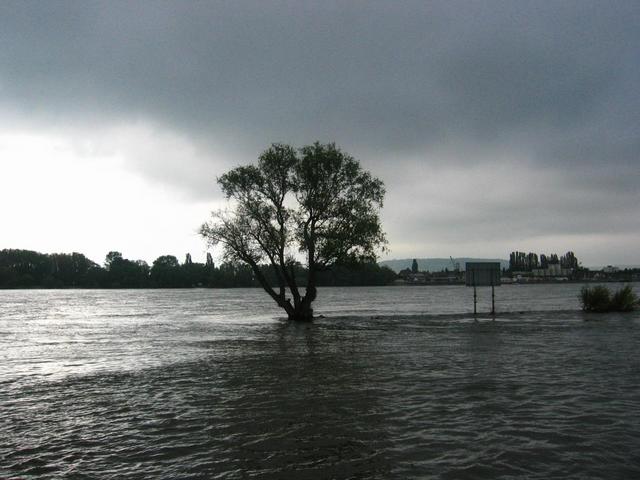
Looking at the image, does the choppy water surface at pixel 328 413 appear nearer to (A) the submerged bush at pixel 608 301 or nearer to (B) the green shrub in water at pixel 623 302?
(A) the submerged bush at pixel 608 301

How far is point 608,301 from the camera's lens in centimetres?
5156

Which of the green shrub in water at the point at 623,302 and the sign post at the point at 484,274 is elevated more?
the sign post at the point at 484,274

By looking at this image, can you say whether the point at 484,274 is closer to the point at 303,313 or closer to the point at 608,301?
the point at 608,301

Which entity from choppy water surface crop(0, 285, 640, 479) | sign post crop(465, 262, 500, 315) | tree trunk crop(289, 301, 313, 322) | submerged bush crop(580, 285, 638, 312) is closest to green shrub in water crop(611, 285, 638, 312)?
submerged bush crop(580, 285, 638, 312)

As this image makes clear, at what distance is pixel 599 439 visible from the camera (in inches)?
383

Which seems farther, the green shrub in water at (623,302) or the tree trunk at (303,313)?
the green shrub in water at (623,302)

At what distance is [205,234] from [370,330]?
17500 mm

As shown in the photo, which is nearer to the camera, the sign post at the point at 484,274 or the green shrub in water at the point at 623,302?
the sign post at the point at 484,274

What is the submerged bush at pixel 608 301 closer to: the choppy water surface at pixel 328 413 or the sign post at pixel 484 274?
the sign post at pixel 484 274

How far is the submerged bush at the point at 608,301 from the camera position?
168 ft

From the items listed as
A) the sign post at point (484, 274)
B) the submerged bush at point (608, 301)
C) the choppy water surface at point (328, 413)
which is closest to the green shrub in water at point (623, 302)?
the submerged bush at point (608, 301)

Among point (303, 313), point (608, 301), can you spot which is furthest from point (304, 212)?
point (608, 301)

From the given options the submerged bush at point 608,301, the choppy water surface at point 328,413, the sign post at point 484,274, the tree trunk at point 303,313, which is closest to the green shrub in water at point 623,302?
the submerged bush at point 608,301

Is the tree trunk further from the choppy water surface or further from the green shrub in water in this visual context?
the green shrub in water
